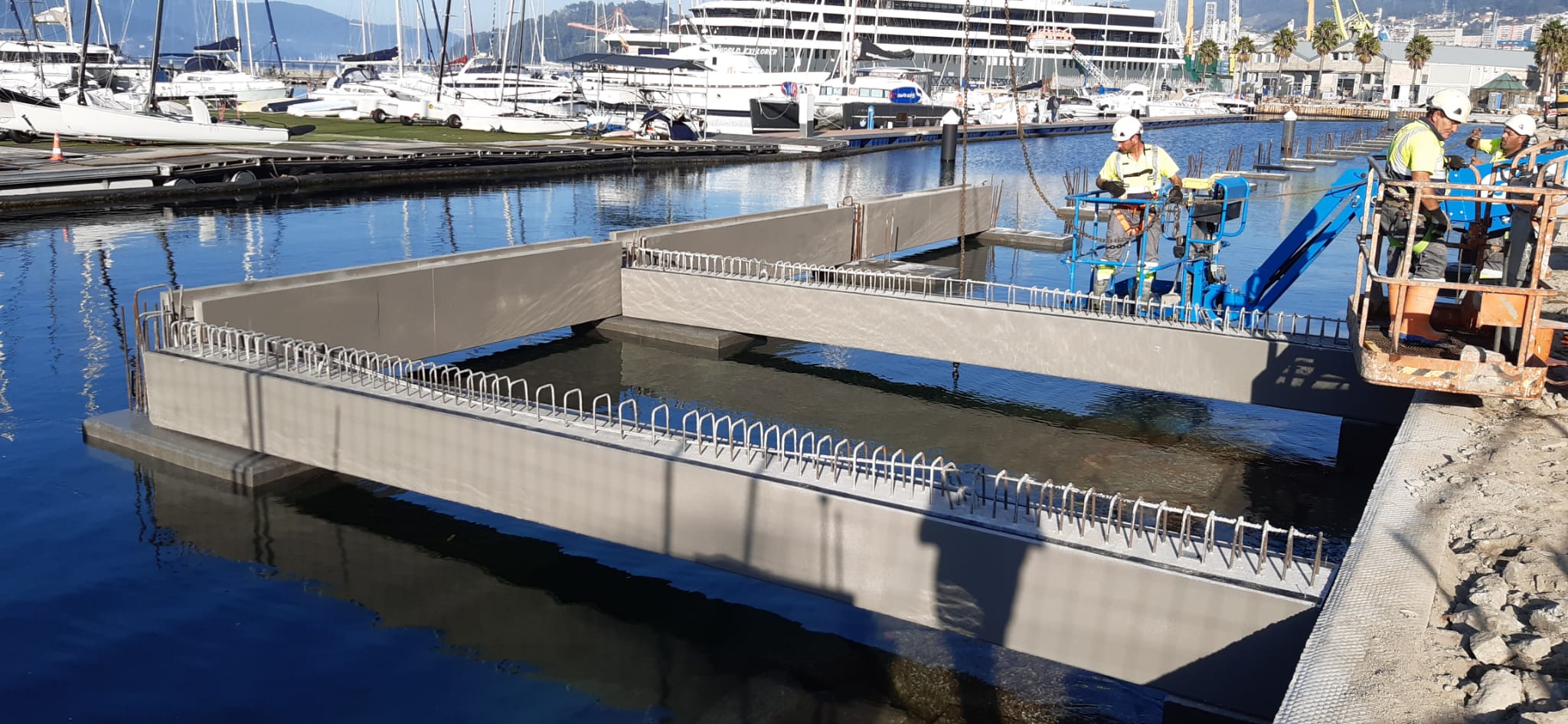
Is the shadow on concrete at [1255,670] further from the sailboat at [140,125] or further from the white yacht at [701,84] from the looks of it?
the white yacht at [701,84]

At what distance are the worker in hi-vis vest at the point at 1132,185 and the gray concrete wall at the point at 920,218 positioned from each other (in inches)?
300

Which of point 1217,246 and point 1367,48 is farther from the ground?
point 1367,48

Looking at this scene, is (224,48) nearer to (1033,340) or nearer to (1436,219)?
(1033,340)

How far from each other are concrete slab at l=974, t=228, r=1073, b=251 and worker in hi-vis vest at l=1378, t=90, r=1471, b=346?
16.2 meters

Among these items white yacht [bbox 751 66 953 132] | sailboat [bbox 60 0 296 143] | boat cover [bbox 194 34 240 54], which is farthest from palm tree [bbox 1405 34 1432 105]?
boat cover [bbox 194 34 240 54]

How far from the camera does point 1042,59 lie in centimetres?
12162

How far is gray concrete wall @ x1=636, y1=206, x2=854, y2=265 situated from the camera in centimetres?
1744

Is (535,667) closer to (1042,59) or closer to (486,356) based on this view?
(486,356)

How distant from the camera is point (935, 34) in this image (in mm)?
114188

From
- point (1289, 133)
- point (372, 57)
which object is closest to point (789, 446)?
point (1289, 133)

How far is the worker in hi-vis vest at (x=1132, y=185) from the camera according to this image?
13492mm

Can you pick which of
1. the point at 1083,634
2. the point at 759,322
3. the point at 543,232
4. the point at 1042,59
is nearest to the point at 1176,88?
the point at 1042,59

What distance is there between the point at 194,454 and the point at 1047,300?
370 inches

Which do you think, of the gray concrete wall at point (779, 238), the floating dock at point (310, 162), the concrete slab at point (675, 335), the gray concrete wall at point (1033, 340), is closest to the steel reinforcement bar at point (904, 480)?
the gray concrete wall at point (1033, 340)
